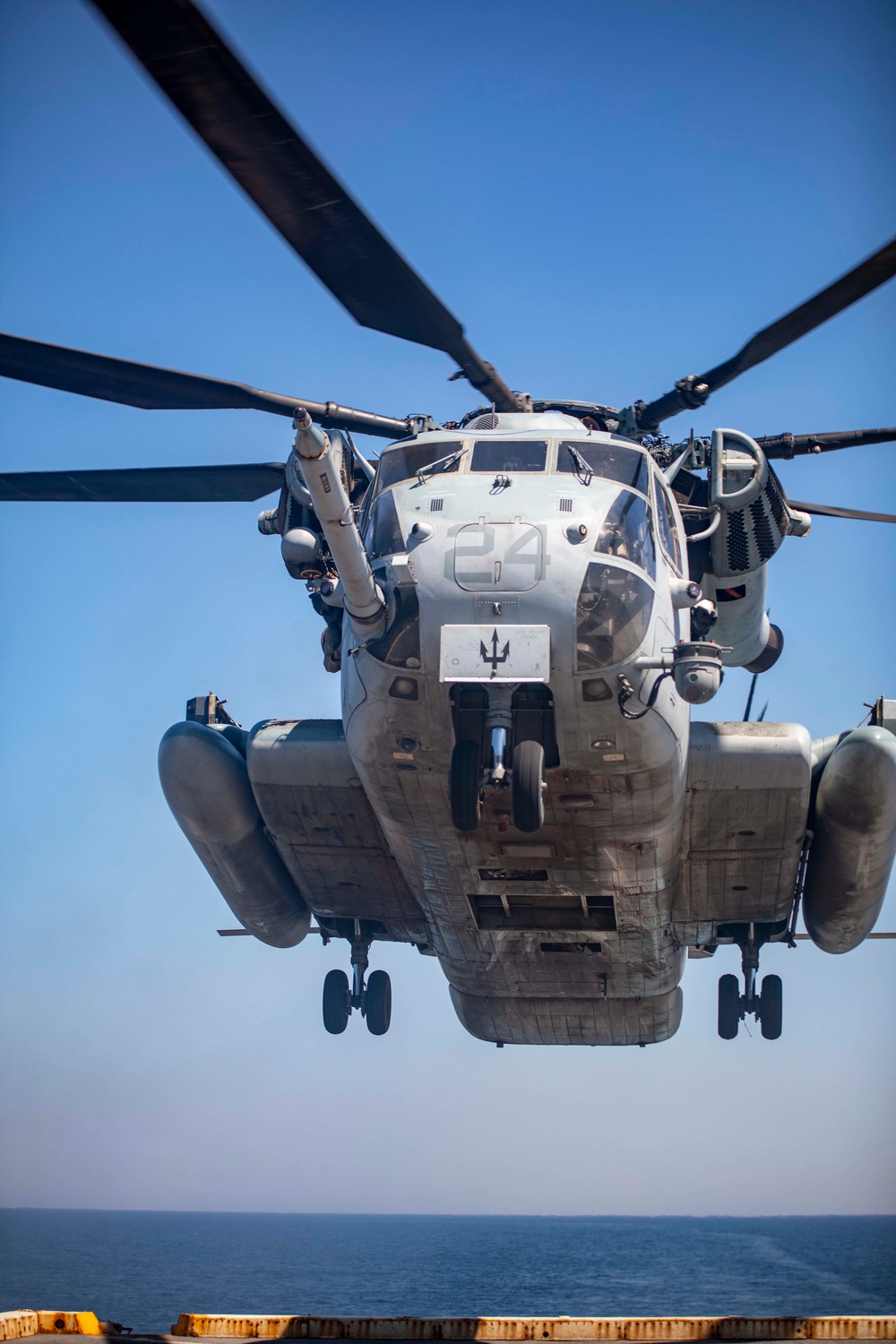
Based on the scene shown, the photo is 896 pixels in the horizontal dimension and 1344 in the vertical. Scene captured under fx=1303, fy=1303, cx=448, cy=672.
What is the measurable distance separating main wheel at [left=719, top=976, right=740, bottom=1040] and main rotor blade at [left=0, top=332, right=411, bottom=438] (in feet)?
26.8

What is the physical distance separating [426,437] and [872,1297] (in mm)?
89395

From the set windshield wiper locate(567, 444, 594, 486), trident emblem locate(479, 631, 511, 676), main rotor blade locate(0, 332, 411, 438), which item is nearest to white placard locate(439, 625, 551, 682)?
trident emblem locate(479, 631, 511, 676)

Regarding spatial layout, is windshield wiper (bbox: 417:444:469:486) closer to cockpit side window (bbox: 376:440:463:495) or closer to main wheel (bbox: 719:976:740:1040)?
cockpit side window (bbox: 376:440:463:495)

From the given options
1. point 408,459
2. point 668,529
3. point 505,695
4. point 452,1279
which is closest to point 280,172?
point 408,459

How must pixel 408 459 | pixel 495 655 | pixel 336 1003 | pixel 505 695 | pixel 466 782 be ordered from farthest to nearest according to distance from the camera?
pixel 336 1003
pixel 408 459
pixel 466 782
pixel 505 695
pixel 495 655

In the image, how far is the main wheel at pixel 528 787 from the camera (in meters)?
9.27

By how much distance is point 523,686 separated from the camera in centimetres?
954

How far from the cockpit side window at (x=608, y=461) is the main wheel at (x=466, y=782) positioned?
99.3 inches

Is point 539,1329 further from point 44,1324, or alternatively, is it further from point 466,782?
point 466,782

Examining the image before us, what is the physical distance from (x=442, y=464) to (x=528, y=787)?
3129 mm

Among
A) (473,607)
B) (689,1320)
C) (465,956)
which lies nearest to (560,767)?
(473,607)

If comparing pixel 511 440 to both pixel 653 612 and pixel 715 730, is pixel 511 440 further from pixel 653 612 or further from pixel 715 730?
pixel 715 730

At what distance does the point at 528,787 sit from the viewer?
30.4 ft

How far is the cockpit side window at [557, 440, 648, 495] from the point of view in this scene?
10.8 metres
